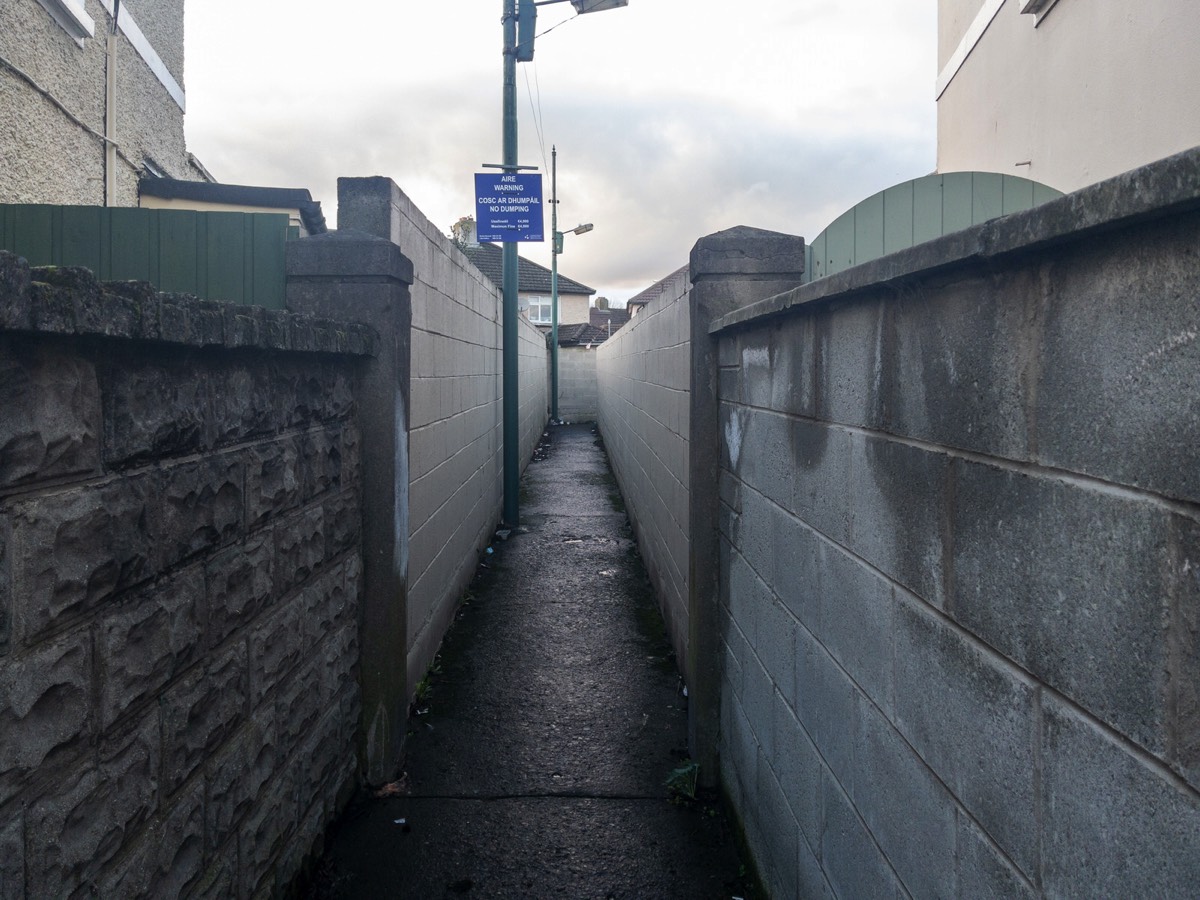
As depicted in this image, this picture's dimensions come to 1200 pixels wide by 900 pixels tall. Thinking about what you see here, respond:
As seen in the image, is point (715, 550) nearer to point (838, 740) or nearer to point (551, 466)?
point (838, 740)

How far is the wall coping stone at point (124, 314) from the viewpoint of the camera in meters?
1.49

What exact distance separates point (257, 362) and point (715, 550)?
2.07 m

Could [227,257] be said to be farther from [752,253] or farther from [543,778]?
[543,778]

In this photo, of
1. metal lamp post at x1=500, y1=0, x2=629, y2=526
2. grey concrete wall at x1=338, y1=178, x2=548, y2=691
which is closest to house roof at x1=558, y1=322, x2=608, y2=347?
metal lamp post at x1=500, y1=0, x2=629, y2=526

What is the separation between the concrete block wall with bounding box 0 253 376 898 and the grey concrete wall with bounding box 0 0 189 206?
519cm

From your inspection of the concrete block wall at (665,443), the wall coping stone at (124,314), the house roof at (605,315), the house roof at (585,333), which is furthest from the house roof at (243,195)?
the house roof at (605,315)

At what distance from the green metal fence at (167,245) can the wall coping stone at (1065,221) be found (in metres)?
2.63

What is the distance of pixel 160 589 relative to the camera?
209cm

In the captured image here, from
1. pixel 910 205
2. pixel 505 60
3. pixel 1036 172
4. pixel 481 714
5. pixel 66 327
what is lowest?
pixel 481 714

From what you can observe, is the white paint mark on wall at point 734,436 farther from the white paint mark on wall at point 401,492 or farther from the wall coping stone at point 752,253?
the white paint mark on wall at point 401,492

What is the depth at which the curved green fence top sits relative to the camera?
2.49 metres

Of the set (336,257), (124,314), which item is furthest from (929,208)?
(336,257)

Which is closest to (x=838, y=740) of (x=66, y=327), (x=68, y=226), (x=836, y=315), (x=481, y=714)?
(x=836, y=315)

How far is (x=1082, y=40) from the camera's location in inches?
201
